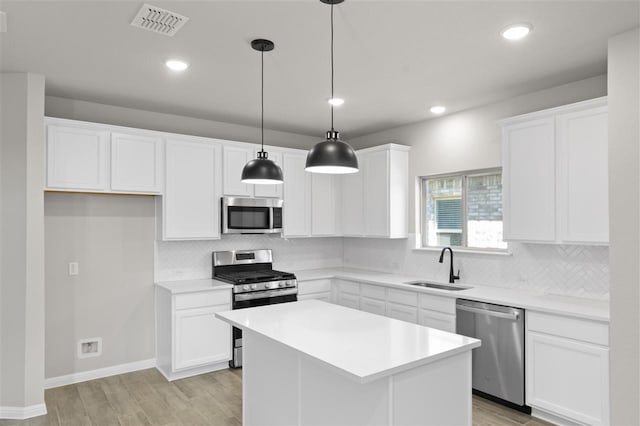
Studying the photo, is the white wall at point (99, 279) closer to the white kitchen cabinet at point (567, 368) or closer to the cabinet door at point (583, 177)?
the white kitchen cabinet at point (567, 368)

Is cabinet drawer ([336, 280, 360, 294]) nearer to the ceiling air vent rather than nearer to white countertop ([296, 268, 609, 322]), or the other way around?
white countertop ([296, 268, 609, 322])

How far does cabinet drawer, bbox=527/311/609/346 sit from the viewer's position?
2.87 m

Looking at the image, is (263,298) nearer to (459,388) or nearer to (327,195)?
(327,195)

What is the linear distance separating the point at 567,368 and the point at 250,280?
9.63ft

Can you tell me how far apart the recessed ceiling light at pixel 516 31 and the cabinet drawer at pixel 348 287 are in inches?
121

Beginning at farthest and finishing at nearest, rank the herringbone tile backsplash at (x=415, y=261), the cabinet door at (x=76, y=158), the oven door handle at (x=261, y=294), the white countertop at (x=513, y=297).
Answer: the oven door handle at (x=261, y=294), the cabinet door at (x=76, y=158), the herringbone tile backsplash at (x=415, y=261), the white countertop at (x=513, y=297)

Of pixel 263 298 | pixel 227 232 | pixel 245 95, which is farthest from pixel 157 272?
pixel 245 95

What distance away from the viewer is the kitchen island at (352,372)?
199 cm

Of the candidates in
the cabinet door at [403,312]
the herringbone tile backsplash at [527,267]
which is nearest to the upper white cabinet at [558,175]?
the herringbone tile backsplash at [527,267]

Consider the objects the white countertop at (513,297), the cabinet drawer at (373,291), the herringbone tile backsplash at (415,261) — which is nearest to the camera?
the white countertop at (513,297)

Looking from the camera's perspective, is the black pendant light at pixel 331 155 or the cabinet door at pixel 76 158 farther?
the cabinet door at pixel 76 158

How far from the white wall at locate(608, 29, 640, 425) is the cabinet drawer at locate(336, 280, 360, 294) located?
263 centimetres

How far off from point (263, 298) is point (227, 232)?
816 mm

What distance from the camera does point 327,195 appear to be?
555 centimetres
